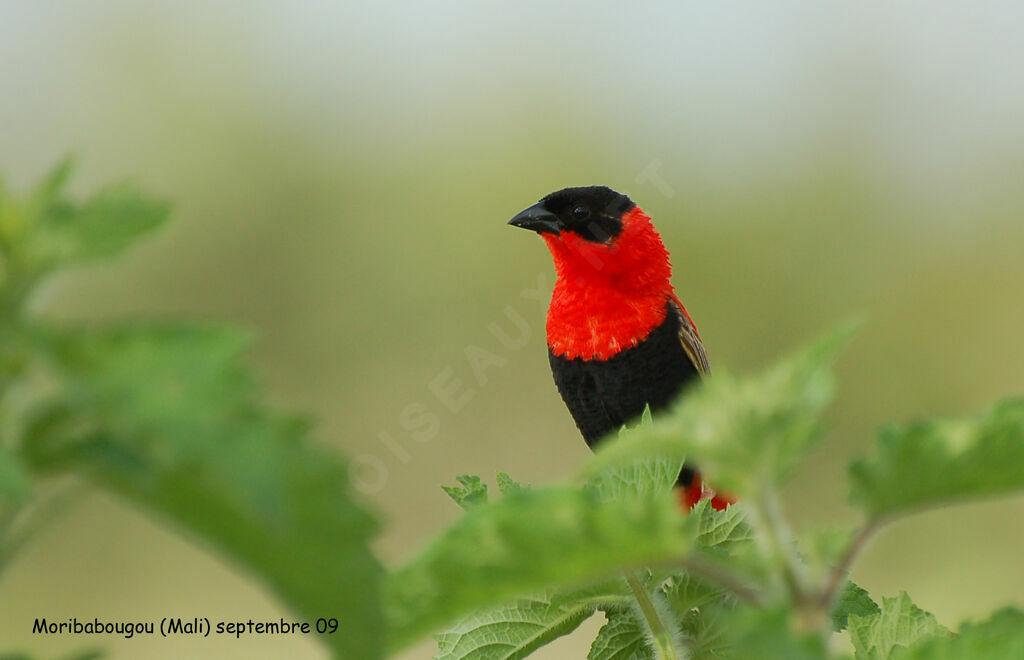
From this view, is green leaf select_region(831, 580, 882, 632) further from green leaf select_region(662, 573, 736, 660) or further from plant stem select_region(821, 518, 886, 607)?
plant stem select_region(821, 518, 886, 607)

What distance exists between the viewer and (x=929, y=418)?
0.69 m

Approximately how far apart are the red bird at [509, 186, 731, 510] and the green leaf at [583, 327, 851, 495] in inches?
134

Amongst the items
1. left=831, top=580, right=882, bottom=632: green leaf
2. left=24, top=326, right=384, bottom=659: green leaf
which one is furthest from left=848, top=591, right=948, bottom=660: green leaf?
left=24, top=326, right=384, bottom=659: green leaf

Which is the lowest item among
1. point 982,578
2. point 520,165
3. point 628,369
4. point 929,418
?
point 982,578

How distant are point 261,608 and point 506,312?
4.17 m

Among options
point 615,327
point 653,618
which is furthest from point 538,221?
point 653,618

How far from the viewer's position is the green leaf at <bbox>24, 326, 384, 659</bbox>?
491 millimetres

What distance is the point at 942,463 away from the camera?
2.18 feet

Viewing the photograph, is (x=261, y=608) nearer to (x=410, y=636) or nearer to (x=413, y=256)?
(x=413, y=256)

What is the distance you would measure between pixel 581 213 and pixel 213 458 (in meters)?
3.97

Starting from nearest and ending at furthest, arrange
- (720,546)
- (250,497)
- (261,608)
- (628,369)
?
(250,497) < (720,546) < (628,369) < (261,608)

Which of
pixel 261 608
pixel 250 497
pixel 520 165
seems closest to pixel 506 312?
pixel 520 165

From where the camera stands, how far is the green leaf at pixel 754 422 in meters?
0.68

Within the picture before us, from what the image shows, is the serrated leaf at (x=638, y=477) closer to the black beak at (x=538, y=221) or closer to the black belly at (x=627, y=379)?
the black belly at (x=627, y=379)
